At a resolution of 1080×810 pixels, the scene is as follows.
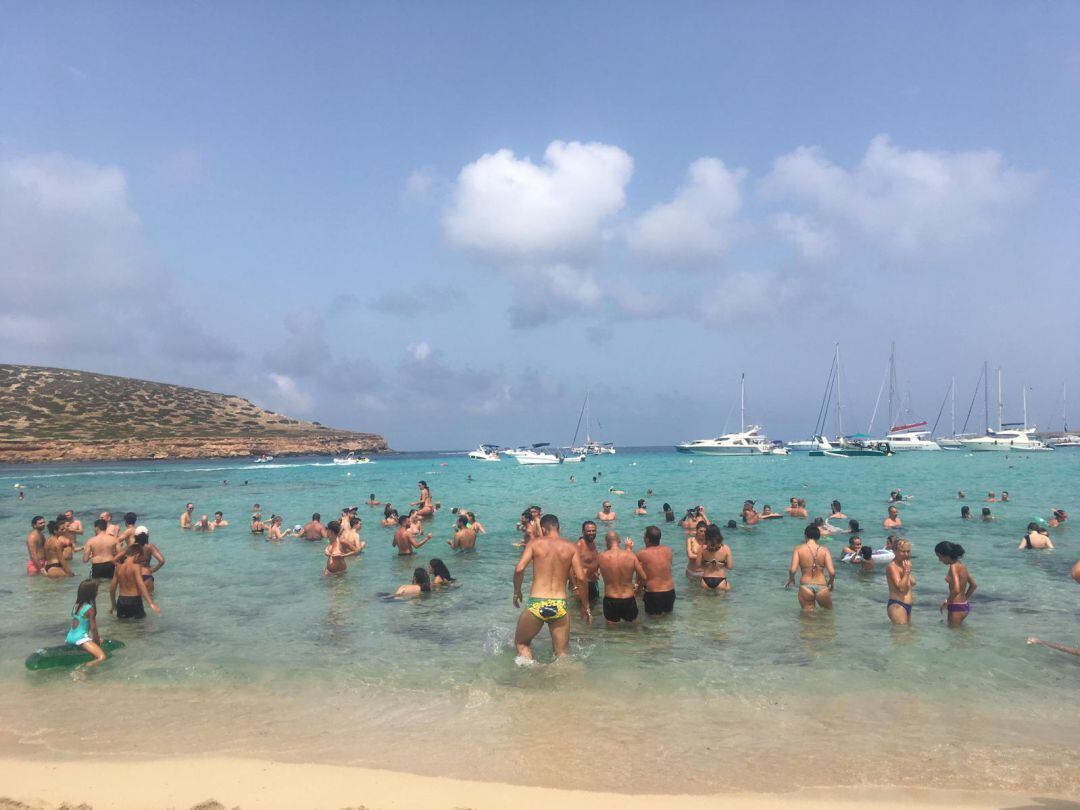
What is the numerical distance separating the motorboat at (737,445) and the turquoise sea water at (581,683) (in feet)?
284

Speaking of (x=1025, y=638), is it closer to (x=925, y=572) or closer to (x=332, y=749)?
(x=925, y=572)

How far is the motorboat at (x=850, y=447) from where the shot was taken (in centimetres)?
8594

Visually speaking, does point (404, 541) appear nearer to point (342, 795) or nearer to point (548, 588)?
point (548, 588)

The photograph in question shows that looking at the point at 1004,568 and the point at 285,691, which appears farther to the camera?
the point at 1004,568

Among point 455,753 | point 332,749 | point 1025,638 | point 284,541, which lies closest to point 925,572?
point 1025,638

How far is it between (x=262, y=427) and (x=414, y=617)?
114m

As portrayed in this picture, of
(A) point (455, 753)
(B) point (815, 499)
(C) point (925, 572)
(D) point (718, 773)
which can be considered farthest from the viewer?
(B) point (815, 499)

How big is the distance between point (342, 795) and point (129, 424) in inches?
4168

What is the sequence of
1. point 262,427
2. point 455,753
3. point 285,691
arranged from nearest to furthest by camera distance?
point 455,753 < point 285,691 < point 262,427

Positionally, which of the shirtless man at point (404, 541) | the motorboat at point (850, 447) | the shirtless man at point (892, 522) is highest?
the motorboat at point (850, 447)

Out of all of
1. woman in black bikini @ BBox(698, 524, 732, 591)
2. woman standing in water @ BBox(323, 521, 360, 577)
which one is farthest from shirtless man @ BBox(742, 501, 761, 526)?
woman standing in water @ BBox(323, 521, 360, 577)

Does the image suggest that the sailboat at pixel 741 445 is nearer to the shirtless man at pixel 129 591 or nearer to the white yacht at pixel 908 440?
the white yacht at pixel 908 440

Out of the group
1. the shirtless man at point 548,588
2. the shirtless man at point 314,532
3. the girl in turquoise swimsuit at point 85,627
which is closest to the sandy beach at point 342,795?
the shirtless man at point 548,588

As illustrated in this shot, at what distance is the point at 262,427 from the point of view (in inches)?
4520
